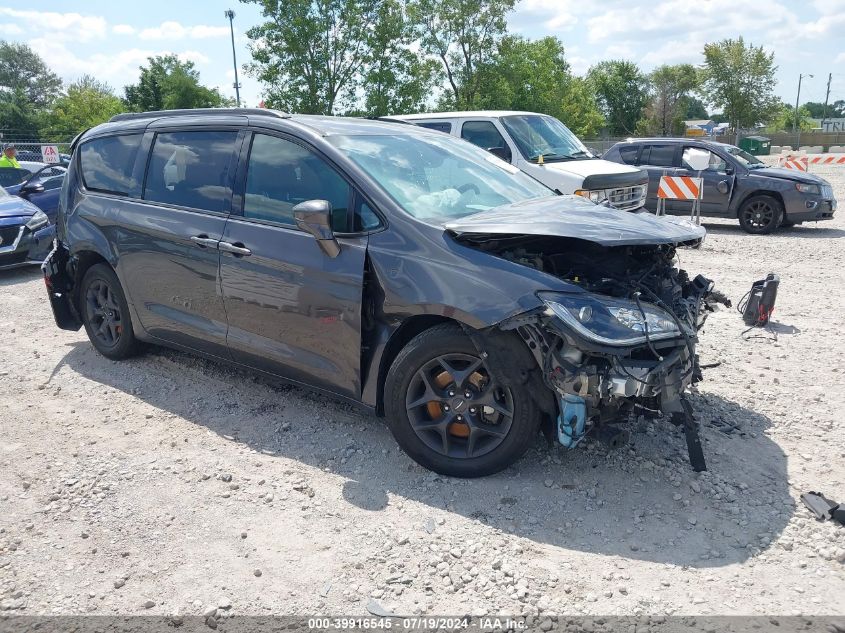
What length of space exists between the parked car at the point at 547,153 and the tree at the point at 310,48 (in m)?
17.3

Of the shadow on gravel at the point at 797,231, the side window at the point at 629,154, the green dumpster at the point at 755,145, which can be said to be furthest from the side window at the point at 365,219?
the green dumpster at the point at 755,145

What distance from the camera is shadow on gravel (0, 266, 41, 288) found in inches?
380

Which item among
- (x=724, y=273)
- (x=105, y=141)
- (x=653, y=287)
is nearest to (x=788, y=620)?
(x=653, y=287)

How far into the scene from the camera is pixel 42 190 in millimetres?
11406

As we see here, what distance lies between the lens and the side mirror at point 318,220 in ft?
12.4

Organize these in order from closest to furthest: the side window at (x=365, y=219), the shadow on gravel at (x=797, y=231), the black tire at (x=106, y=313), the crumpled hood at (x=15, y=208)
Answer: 1. the side window at (x=365, y=219)
2. the black tire at (x=106, y=313)
3. the crumpled hood at (x=15, y=208)
4. the shadow on gravel at (x=797, y=231)

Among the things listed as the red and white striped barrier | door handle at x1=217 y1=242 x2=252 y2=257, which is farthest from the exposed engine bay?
the red and white striped barrier

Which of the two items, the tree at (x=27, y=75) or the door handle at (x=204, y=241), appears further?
the tree at (x=27, y=75)

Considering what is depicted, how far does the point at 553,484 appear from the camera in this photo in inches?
148

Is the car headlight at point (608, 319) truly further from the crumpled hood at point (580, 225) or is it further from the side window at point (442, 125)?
the side window at point (442, 125)

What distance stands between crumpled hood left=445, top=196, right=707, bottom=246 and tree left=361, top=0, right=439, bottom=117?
2471cm

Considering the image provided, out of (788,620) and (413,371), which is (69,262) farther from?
(788,620)

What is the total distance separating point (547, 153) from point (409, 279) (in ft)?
25.9

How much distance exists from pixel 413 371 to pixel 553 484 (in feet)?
3.18
